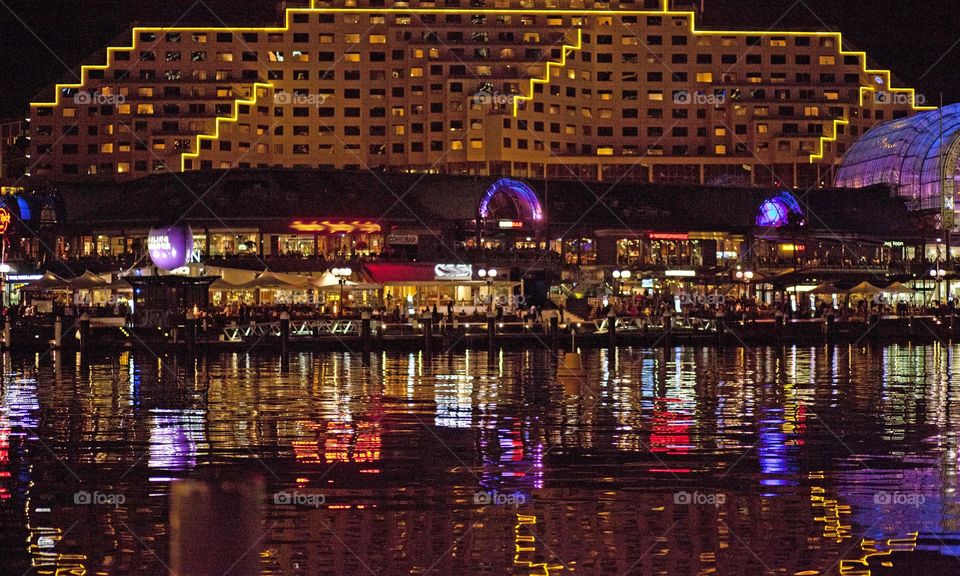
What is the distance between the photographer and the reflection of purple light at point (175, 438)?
2064 cm

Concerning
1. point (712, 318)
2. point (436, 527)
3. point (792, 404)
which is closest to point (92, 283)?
point (712, 318)

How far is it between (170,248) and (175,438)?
98.9 feet

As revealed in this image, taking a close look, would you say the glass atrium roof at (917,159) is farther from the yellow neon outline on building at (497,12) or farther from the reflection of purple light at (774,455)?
the reflection of purple light at (774,455)

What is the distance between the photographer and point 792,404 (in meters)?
29.8

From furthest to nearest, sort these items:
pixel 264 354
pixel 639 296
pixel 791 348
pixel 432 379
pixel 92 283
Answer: pixel 639 296
pixel 92 283
pixel 791 348
pixel 264 354
pixel 432 379

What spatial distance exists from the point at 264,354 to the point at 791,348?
20437 mm

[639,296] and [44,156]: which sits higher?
[44,156]

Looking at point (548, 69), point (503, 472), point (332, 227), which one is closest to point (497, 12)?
point (548, 69)

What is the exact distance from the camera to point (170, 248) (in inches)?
2079

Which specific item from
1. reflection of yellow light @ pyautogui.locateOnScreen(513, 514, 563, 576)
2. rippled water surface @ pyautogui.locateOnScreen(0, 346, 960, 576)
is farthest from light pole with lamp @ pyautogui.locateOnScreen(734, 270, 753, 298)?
reflection of yellow light @ pyautogui.locateOnScreen(513, 514, 563, 576)

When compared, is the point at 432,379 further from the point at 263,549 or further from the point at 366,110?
the point at 366,110

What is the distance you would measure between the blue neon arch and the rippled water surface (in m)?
51.2

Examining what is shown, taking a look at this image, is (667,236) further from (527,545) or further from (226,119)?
(527,545)

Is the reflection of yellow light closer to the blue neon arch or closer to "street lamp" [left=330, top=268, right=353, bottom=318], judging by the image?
"street lamp" [left=330, top=268, right=353, bottom=318]
